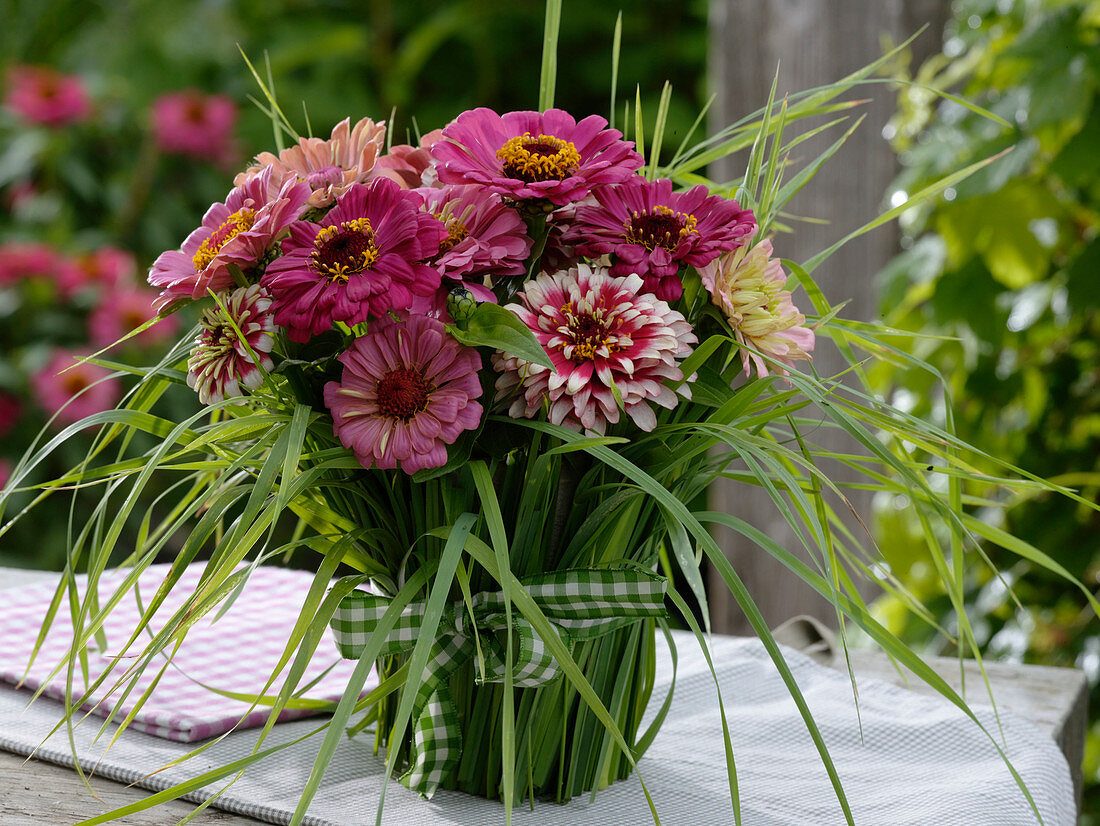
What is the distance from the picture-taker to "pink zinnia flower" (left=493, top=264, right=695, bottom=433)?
16.7 inches

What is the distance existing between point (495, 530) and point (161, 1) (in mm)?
3028

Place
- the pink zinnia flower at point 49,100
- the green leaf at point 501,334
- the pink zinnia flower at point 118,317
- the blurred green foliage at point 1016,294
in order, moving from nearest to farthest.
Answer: the green leaf at point 501,334, the blurred green foliage at point 1016,294, the pink zinnia flower at point 118,317, the pink zinnia flower at point 49,100

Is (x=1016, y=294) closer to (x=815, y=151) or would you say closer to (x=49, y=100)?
(x=815, y=151)

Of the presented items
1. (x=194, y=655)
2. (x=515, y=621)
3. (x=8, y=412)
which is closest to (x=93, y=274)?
(x=8, y=412)

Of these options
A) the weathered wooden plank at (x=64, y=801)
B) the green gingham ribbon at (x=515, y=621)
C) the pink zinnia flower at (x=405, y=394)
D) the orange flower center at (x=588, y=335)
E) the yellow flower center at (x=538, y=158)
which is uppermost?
the yellow flower center at (x=538, y=158)

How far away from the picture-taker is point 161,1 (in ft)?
9.82

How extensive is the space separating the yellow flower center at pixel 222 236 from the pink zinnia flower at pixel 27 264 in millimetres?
1839

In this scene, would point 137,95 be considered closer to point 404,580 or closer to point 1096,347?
point 1096,347

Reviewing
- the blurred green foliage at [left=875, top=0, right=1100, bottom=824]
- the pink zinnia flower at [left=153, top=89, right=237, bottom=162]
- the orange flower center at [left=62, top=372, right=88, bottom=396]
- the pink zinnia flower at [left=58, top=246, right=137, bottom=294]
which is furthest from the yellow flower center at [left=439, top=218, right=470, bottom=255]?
the pink zinnia flower at [left=153, top=89, right=237, bottom=162]

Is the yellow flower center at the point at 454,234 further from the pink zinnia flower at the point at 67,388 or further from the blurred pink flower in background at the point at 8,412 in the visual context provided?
the blurred pink flower in background at the point at 8,412

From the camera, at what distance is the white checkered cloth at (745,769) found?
493 millimetres

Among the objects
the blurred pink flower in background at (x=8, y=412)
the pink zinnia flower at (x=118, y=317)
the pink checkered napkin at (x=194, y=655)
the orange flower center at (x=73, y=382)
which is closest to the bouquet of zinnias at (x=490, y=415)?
the pink checkered napkin at (x=194, y=655)

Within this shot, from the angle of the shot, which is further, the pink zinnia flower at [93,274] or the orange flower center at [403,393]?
the pink zinnia flower at [93,274]

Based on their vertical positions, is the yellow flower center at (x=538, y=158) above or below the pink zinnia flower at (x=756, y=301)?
above
